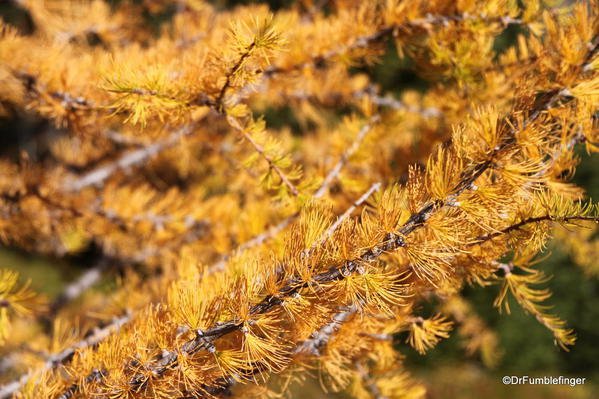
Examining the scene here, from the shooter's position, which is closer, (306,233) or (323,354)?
(306,233)

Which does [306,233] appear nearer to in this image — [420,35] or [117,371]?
[117,371]

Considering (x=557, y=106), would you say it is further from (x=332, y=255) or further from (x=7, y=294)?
(x=7, y=294)

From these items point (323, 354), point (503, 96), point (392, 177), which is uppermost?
point (503, 96)

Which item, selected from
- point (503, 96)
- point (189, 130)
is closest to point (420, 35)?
point (503, 96)

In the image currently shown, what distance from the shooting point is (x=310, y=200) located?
1.56 feet

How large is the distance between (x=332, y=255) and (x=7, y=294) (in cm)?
47

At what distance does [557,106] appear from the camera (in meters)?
0.49

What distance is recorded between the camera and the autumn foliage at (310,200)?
0.38 meters

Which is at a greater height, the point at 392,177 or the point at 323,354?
the point at 392,177

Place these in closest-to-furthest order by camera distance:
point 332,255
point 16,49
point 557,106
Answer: point 332,255 → point 557,106 → point 16,49

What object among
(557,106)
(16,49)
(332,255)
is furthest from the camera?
(16,49)

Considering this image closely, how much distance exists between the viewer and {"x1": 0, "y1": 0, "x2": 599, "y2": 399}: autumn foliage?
38 cm

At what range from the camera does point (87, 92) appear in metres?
0.57

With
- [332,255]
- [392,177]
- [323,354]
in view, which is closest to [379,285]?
[332,255]
